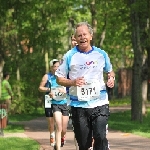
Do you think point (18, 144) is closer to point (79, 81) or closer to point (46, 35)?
point (79, 81)

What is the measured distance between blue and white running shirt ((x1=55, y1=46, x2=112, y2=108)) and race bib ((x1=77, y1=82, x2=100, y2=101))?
19mm

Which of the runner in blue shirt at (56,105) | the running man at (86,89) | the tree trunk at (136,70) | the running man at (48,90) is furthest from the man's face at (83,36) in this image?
the tree trunk at (136,70)

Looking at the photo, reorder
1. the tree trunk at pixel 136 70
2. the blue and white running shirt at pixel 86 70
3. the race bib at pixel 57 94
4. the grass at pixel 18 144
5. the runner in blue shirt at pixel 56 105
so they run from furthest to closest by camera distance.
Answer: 1. the tree trunk at pixel 136 70
2. the grass at pixel 18 144
3. the race bib at pixel 57 94
4. the runner in blue shirt at pixel 56 105
5. the blue and white running shirt at pixel 86 70

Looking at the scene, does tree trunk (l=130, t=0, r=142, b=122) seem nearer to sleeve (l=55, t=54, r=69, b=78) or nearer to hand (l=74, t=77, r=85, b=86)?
sleeve (l=55, t=54, r=69, b=78)

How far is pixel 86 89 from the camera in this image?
309 inches

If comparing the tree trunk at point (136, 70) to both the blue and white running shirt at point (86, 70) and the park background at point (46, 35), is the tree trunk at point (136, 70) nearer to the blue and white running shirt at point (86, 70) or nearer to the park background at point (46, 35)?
the park background at point (46, 35)

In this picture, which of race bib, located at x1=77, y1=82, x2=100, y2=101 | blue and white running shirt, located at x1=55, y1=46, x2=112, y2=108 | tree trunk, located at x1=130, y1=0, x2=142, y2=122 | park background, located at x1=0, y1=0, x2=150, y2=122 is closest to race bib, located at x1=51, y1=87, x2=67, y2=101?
blue and white running shirt, located at x1=55, y1=46, x2=112, y2=108

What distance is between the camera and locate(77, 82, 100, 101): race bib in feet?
25.8

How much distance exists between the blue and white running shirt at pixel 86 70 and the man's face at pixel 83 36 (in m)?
0.13

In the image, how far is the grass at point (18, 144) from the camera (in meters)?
13.5

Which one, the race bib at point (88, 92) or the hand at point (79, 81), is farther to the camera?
the race bib at point (88, 92)

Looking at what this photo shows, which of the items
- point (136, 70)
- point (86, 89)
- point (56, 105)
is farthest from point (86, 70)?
point (136, 70)

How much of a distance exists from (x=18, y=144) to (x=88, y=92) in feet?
22.5

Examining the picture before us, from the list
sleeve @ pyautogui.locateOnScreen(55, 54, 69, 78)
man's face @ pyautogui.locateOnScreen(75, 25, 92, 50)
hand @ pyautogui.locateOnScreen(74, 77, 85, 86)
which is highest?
man's face @ pyautogui.locateOnScreen(75, 25, 92, 50)
